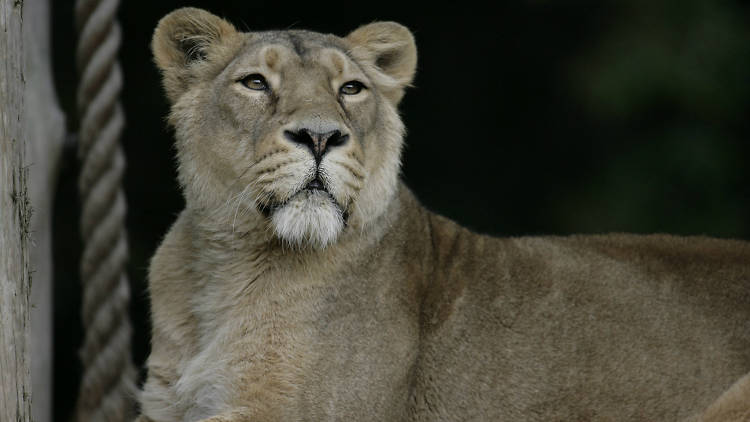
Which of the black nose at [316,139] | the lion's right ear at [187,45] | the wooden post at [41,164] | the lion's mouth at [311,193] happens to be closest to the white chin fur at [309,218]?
the lion's mouth at [311,193]

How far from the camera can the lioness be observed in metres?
3.97

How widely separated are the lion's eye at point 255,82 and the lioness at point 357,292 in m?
0.02

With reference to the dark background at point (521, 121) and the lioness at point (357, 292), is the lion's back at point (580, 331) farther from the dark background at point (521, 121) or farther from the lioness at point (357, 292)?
the dark background at point (521, 121)

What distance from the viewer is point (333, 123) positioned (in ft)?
12.9

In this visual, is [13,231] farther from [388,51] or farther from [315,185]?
[388,51]

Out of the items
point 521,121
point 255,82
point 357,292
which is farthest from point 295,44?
point 521,121

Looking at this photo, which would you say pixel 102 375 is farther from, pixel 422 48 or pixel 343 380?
pixel 422 48

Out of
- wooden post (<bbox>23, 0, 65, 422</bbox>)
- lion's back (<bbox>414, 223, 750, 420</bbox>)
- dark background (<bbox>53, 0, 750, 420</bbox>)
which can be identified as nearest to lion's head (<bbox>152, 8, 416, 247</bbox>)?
lion's back (<bbox>414, 223, 750, 420</bbox>)

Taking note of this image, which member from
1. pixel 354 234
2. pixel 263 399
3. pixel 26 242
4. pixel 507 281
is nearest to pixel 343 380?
pixel 263 399

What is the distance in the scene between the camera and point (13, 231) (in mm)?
3072

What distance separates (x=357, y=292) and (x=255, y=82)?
0.93m

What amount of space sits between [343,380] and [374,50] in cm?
157

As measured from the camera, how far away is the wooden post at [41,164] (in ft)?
17.8

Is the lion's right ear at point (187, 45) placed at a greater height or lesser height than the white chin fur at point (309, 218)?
greater
